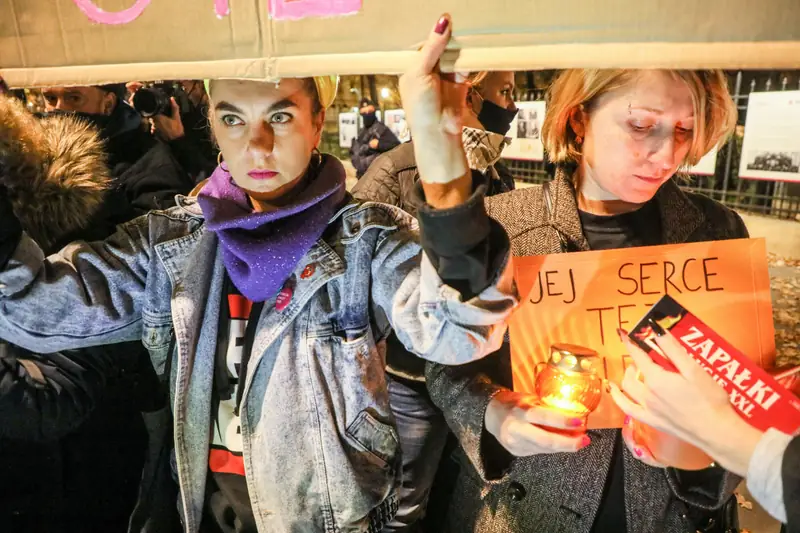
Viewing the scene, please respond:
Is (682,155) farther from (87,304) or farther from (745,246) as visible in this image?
(87,304)

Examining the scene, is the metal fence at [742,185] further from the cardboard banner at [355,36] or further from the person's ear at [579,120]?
the cardboard banner at [355,36]

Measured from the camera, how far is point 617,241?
1.38m

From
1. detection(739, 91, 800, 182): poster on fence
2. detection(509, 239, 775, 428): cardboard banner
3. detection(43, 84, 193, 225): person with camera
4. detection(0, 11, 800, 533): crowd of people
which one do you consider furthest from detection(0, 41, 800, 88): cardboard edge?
detection(739, 91, 800, 182): poster on fence

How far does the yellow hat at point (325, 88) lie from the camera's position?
1.29 meters

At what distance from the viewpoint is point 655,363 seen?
3.22 feet

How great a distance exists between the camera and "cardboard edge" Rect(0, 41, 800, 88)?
74 cm

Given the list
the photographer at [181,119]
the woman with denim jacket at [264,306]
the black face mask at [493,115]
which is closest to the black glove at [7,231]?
the woman with denim jacket at [264,306]

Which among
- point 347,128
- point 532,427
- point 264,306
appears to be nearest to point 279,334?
point 264,306

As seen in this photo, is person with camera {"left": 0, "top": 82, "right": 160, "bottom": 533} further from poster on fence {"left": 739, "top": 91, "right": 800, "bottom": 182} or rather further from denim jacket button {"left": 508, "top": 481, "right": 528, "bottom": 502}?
poster on fence {"left": 739, "top": 91, "right": 800, "bottom": 182}

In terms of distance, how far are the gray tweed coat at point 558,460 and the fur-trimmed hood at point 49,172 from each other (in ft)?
3.22

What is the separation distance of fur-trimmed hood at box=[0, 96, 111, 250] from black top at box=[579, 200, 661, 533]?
1.26m

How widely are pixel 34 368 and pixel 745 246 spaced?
165cm

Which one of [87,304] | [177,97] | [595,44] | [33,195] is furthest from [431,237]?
[177,97]

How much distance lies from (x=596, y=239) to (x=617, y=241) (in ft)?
0.16
